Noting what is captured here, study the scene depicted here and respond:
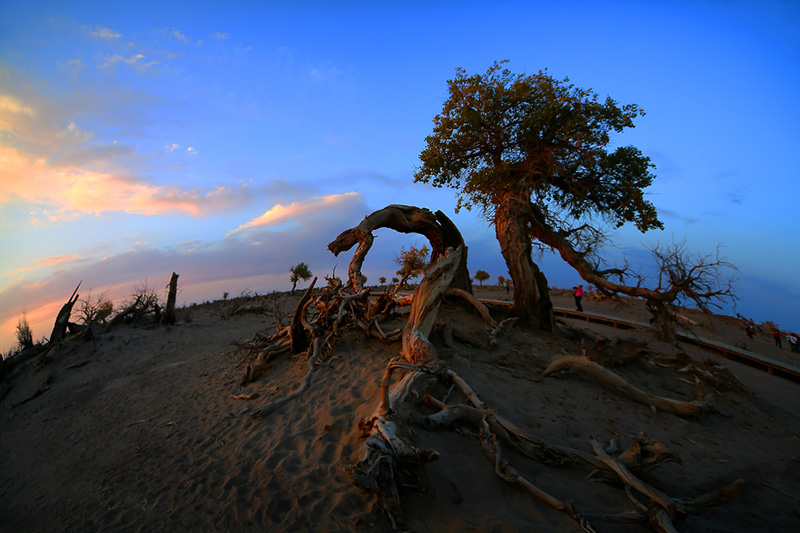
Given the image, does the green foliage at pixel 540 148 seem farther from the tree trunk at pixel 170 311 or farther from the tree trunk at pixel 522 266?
the tree trunk at pixel 170 311

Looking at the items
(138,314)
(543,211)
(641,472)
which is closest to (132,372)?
(138,314)

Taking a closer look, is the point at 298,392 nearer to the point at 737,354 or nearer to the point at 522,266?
the point at 522,266

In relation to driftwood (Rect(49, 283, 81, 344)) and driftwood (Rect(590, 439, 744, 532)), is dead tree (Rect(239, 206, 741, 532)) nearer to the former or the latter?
driftwood (Rect(590, 439, 744, 532))

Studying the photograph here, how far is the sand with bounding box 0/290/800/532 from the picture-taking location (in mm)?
3654

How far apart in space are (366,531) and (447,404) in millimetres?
2216

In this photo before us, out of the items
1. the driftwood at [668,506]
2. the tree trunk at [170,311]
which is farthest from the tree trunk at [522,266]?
the tree trunk at [170,311]

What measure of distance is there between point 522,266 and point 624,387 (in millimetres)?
5174

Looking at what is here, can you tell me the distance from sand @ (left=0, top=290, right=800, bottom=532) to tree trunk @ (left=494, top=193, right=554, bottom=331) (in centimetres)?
81

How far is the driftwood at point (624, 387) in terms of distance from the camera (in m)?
6.73

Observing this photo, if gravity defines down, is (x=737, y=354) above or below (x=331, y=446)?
above

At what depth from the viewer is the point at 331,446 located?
15.5ft

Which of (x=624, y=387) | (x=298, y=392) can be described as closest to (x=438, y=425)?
(x=298, y=392)

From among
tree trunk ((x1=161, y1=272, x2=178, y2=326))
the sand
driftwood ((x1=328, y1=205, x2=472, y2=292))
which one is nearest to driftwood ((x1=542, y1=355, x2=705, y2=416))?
the sand

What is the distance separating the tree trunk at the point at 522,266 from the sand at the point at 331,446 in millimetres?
810
